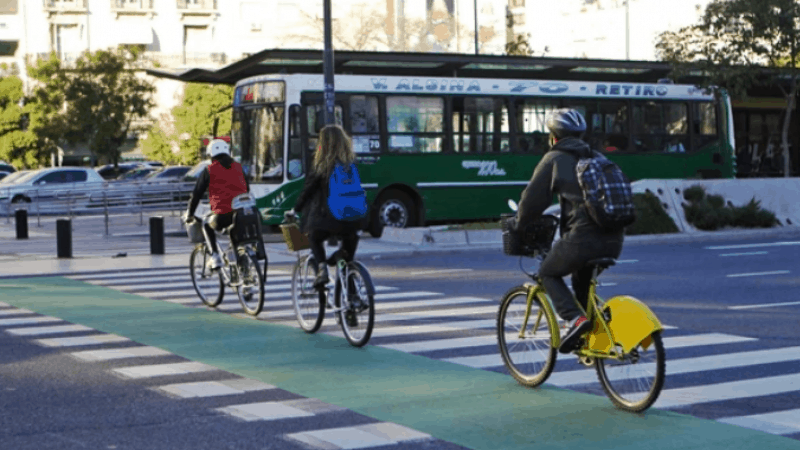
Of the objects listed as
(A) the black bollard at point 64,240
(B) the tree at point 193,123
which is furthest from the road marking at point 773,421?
(B) the tree at point 193,123

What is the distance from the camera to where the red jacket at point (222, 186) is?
1330 centimetres

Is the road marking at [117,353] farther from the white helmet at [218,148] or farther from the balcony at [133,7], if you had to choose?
the balcony at [133,7]

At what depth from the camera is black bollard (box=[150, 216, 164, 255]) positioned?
887 inches

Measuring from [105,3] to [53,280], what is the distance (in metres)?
61.6

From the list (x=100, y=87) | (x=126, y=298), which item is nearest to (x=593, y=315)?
(x=126, y=298)

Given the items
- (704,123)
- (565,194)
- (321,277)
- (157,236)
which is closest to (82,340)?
(321,277)

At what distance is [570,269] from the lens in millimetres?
7750

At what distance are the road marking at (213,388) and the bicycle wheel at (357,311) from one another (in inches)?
65.7

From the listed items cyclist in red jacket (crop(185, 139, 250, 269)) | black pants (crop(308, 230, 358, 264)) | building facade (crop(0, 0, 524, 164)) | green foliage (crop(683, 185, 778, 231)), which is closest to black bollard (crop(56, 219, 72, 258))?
cyclist in red jacket (crop(185, 139, 250, 269))

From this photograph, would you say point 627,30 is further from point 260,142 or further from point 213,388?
point 213,388

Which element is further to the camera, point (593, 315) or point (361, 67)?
point (361, 67)

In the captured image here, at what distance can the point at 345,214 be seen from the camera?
10.8 meters

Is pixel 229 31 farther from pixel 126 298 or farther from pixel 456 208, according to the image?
pixel 126 298

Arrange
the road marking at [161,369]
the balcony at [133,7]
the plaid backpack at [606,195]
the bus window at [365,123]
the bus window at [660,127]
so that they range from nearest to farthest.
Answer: the plaid backpack at [606,195], the road marking at [161,369], the bus window at [365,123], the bus window at [660,127], the balcony at [133,7]
